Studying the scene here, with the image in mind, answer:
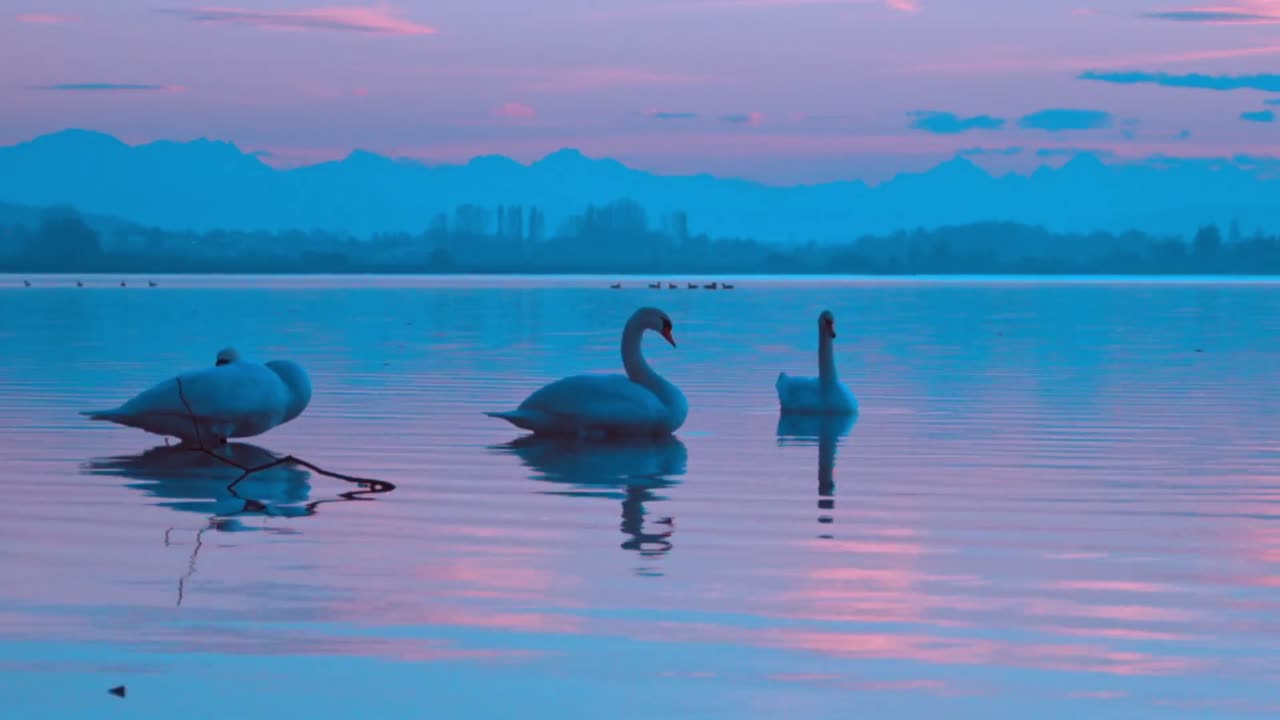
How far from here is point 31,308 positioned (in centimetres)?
8125

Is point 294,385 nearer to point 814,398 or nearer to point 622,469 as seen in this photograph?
point 622,469

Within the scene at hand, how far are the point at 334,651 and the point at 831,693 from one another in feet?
7.84

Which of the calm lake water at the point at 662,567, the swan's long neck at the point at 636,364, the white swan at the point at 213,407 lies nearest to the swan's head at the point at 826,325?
the calm lake water at the point at 662,567

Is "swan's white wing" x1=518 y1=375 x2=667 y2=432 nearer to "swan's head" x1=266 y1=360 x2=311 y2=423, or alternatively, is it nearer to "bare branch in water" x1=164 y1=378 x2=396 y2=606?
"swan's head" x1=266 y1=360 x2=311 y2=423

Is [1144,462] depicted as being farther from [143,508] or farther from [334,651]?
[334,651]

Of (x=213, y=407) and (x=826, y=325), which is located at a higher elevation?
(x=826, y=325)

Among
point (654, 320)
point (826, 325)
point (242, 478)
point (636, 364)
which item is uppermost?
point (654, 320)

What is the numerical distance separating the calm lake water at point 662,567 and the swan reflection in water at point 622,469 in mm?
69

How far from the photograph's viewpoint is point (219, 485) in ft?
53.0

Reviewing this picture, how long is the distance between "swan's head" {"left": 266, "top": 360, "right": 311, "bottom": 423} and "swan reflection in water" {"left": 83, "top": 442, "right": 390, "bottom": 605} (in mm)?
493

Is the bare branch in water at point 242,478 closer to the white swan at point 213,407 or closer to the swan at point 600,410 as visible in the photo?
the white swan at point 213,407

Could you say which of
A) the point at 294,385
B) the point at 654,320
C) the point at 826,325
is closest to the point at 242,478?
the point at 294,385

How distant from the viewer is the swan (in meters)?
20.4

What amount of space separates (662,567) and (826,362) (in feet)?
46.5
